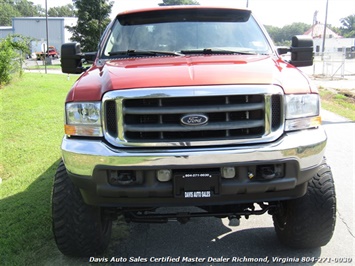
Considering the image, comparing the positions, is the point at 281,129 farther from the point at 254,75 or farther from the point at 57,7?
the point at 57,7

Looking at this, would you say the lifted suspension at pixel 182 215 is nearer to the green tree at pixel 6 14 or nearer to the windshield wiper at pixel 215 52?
the windshield wiper at pixel 215 52

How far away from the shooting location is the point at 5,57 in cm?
1515

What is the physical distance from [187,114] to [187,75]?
294 mm

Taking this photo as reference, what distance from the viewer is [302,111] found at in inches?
113

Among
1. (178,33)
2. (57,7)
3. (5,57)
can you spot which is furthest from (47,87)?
(57,7)

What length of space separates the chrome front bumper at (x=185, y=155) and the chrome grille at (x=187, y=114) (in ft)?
0.20

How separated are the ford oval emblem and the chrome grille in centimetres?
1

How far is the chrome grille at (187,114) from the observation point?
8.87 ft

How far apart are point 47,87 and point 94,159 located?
47.0ft

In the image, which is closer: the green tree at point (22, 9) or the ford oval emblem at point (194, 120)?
the ford oval emblem at point (194, 120)

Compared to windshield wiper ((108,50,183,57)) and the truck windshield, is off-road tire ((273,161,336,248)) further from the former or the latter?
windshield wiper ((108,50,183,57))

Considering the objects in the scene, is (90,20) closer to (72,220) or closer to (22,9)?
(72,220)

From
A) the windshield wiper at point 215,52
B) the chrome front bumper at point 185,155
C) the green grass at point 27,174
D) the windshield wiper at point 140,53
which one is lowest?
the green grass at point 27,174

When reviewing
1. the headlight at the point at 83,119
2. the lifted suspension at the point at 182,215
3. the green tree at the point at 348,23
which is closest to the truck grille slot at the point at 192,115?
the headlight at the point at 83,119
